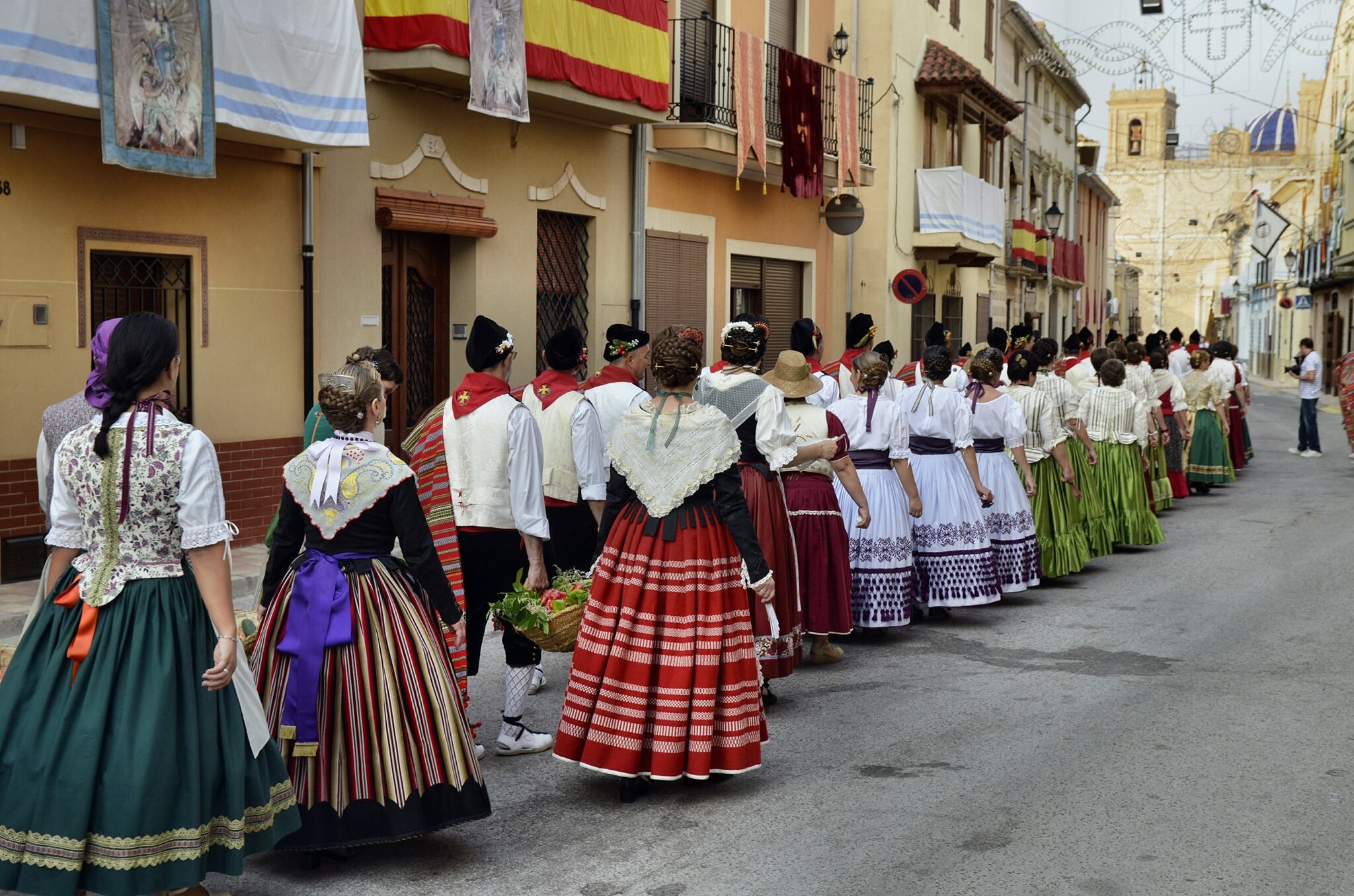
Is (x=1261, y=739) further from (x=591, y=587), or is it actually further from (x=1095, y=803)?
(x=591, y=587)

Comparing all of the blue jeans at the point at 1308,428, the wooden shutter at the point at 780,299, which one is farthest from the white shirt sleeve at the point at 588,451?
the blue jeans at the point at 1308,428

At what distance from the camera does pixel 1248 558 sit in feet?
40.8

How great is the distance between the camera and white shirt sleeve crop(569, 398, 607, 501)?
786 centimetres

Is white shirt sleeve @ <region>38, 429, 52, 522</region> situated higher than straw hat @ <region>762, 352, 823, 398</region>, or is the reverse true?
straw hat @ <region>762, 352, 823, 398</region>

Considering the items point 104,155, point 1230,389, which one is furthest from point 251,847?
point 1230,389

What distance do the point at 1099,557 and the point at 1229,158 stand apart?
7376 centimetres

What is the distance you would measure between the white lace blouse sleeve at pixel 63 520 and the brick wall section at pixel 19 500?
590cm

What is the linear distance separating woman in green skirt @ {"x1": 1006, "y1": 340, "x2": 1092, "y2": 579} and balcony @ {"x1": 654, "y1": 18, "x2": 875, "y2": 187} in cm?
660

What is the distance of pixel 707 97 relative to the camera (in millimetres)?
17359

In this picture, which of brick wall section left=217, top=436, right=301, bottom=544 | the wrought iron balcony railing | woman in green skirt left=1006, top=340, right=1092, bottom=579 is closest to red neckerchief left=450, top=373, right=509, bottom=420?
brick wall section left=217, top=436, right=301, bottom=544

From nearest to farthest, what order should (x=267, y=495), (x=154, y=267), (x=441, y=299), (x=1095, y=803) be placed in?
(x=1095, y=803), (x=154, y=267), (x=267, y=495), (x=441, y=299)

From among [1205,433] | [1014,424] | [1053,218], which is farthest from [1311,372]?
[1014,424]

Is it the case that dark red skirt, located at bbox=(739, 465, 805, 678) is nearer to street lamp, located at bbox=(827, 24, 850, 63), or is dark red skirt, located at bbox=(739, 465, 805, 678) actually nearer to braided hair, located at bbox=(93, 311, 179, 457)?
braided hair, located at bbox=(93, 311, 179, 457)

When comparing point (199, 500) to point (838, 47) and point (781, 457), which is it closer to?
point (781, 457)
